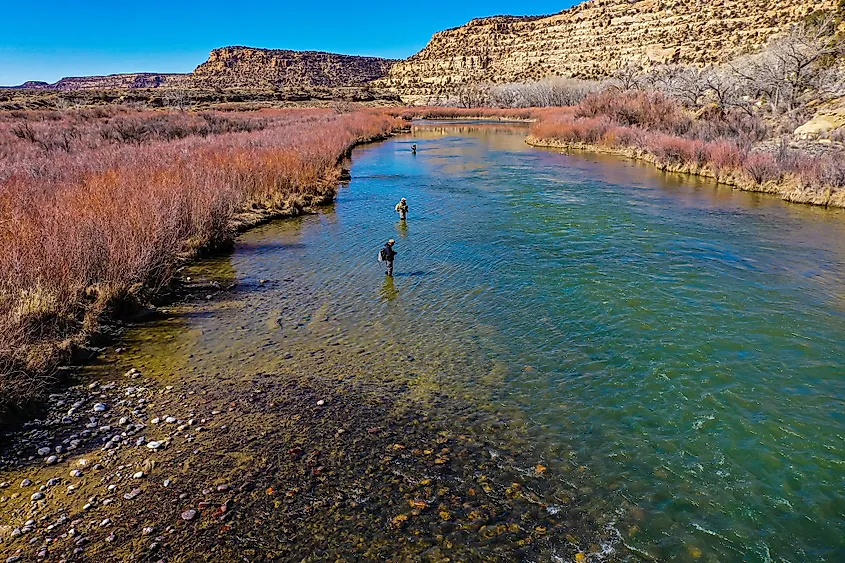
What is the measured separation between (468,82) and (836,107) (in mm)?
110097

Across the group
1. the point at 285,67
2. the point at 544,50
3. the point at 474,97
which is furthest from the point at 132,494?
the point at 285,67

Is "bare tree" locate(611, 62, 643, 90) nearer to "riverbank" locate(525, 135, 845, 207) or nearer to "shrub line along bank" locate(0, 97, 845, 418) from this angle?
"shrub line along bank" locate(0, 97, 845, 418)

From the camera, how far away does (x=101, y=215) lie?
1053cm

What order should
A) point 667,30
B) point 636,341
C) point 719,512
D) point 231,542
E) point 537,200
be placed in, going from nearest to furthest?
point 231,542 < point 719,512 < point 636,341 < point 537,200 < point 667,30

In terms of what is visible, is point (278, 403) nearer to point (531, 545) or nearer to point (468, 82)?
point (531, 545)

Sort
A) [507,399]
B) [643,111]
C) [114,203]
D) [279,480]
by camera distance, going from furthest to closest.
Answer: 1. [643,111]
2. [114,203]
3. [507,399]
4. [279,480]

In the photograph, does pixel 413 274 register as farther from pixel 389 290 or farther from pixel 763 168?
pixel 763 168

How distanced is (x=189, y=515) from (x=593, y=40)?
127555mm

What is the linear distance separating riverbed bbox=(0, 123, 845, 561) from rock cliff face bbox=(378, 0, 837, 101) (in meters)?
69.4

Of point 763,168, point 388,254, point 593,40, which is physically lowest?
point 388,254

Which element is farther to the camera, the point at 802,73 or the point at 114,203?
the point at 802,73

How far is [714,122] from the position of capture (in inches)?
1310

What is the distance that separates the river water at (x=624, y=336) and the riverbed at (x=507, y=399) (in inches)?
1.7

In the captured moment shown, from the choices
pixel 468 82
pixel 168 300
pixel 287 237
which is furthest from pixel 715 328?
pixel 468 82
